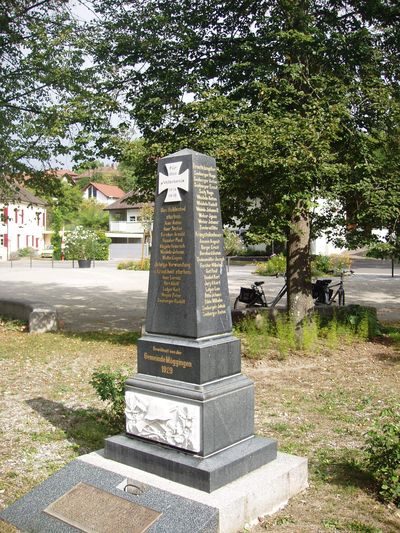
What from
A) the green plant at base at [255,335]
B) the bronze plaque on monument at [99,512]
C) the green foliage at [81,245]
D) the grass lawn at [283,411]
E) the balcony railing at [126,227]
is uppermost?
the balcony railing at [126,227]

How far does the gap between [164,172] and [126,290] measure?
18.6m

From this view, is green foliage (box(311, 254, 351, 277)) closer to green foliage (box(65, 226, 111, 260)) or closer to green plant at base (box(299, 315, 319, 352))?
green plant at base (box(299, 315, 319, 352))

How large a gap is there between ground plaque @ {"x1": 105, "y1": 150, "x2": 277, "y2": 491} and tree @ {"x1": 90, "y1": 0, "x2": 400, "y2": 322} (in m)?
4.61

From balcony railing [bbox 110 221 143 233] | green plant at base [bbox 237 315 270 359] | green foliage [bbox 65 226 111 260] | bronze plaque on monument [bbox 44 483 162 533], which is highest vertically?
balcony railing [bbox 110 221 143 233]

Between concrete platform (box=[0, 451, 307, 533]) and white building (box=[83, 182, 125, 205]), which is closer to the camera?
Result: concrete platform (box=[0, 451, 307, 533])

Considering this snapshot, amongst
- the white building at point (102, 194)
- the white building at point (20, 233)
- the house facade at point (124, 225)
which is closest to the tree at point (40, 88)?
the white building at point (20, 233)

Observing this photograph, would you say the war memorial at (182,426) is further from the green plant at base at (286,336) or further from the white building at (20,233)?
the white building at (20,233)

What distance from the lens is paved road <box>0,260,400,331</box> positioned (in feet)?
51.3

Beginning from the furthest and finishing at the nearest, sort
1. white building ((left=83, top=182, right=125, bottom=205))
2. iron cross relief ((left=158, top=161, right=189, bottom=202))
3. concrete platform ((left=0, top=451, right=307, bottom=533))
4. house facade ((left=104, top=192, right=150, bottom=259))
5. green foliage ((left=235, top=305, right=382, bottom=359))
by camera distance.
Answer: white building ((left=83, top=182, right=125, bottom=205)), house facade ((left=104, top=192, right=150, bottom=259)), green foliage ((left=235, top=305, right=382, bottom=359)), iron cross relief ((left=158, top=161, right=189, bottom=202)), concrete platform ((left=0, top=451, right=307, bottom=533))

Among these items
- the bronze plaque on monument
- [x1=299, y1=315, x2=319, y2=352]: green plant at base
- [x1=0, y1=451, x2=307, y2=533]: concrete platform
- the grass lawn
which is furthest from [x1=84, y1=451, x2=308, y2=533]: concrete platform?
[x1=299, y1=315, x2=319, y2=352]: green plant at base

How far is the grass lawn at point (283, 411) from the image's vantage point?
15.7 feet

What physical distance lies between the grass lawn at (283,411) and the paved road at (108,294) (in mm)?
3150

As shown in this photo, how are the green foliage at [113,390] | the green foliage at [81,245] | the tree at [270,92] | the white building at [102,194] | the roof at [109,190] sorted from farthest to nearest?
the roof at [109,190]
the white building at [102,194]
the green foliage at [81,245]
the tree at [270,92]
the green foliage at [113,390]

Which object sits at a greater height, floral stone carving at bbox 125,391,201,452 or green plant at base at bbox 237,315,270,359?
floral stone carving at bbox 125,391,201,452
